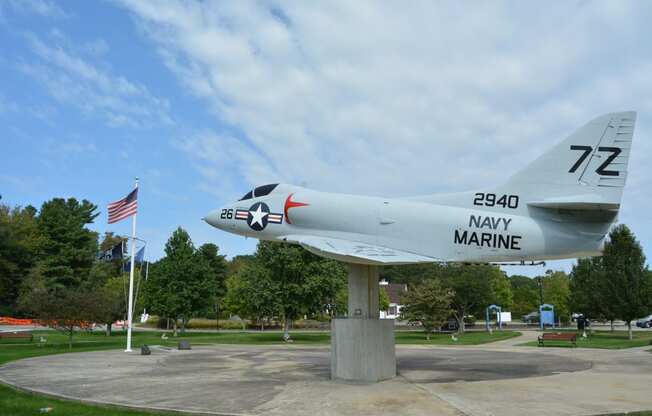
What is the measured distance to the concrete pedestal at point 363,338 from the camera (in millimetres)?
15680

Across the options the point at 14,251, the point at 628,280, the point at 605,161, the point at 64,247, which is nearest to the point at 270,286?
the point at 628,280

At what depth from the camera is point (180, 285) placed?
147ft

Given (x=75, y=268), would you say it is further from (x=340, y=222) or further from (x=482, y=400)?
(x=482, y=400)

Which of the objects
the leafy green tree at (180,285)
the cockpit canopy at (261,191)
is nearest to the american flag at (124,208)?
the cockpit canopy at (261,191)

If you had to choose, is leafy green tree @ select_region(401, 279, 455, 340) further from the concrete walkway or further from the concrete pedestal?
the concrete pedestal

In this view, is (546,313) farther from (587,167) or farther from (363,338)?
(587,167)

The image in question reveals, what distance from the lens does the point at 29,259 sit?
5950 centimetres

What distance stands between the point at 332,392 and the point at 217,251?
269 ft

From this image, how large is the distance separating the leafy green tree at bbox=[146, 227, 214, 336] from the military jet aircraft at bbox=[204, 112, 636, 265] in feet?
101

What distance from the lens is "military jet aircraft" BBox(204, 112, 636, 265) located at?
518 inches

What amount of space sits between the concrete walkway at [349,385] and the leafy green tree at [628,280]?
47.6 feet

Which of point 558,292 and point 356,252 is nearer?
point 356,252

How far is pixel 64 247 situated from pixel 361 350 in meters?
59.8

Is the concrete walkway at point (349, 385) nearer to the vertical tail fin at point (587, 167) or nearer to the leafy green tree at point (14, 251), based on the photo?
the vertical tail fin at point (587, 167)
